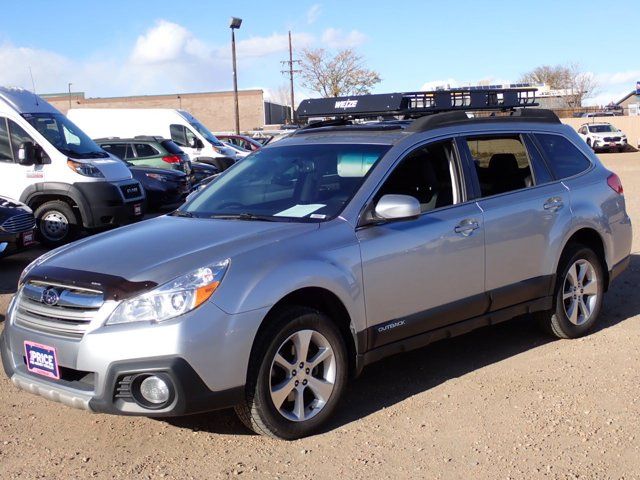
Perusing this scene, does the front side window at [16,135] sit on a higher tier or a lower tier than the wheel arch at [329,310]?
higher

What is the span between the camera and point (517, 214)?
5.51 metres

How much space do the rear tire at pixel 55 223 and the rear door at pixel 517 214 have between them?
778 cm

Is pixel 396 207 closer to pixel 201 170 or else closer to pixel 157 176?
pixel 157 176

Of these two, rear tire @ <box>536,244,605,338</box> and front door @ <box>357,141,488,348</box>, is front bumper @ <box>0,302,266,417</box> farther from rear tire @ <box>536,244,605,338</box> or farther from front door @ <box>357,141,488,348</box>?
rear tire @ <box>536,244,605,338</box>

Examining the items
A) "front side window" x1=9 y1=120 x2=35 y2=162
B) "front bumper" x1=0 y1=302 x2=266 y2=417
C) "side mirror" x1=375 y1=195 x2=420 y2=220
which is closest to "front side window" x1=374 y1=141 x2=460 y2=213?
"side mirror" x1=375 y1=195 x2=420 y2=220

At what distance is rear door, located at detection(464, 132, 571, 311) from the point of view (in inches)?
211

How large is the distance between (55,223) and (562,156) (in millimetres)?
8125

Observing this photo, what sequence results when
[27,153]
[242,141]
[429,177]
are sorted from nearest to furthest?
1. [429,177]
2. [27,153]
3. [242,141]

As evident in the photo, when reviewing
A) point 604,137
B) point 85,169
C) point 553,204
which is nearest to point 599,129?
point 604,137

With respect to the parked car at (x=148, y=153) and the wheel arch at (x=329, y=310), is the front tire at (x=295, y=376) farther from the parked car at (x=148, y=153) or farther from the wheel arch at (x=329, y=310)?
the parked car at (x=148, y=153)

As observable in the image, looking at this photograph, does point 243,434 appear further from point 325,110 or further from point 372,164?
point 325,110

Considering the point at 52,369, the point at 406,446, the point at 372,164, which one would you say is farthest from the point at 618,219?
the point at 52,369

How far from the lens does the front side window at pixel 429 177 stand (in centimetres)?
502

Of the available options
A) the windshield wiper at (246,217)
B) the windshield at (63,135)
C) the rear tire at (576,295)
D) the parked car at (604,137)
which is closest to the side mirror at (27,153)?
the windshield at (63,135)
